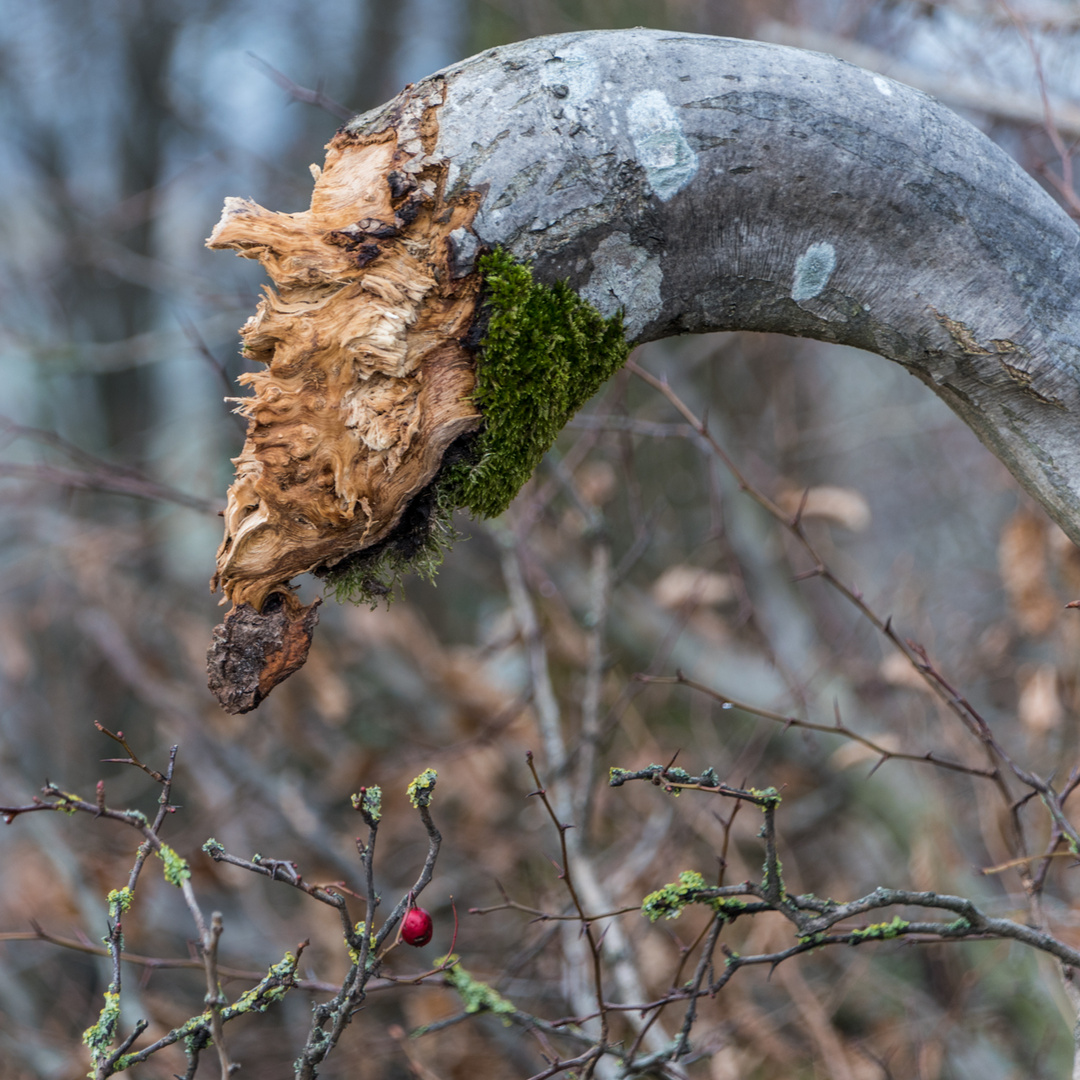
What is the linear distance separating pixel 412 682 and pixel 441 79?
3870 mm

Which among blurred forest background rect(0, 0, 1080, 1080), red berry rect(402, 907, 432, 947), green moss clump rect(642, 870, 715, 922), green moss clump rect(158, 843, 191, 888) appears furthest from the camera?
blurred forest background rect(0, 0, 1080, 1080)

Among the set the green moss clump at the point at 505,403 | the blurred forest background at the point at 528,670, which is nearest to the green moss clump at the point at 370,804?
the green moss clump at the point at 505,403

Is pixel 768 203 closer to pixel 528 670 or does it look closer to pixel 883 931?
pixel 883 931

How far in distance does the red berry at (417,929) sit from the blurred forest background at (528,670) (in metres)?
1.23

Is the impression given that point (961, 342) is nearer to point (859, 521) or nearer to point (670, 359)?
point (859, 521)

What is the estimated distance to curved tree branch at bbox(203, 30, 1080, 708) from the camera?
3.96 feet

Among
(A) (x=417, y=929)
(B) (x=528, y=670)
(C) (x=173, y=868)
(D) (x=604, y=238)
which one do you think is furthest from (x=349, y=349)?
(B) (x=528, y=670)

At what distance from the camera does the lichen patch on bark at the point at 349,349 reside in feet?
3.94

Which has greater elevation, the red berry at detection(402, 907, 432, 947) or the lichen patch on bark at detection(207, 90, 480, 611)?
the lichen patch on bark at detection(207, 90, 480, 611)

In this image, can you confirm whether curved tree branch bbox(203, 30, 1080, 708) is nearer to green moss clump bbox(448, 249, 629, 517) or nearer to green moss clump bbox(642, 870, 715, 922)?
green moss clump bbox(448, 249, 629, 517)

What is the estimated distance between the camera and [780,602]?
16.2ft

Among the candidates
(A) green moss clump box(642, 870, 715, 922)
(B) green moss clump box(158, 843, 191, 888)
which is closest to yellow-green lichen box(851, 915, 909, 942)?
(A) green moss clump box(642, 870, 715, 922)

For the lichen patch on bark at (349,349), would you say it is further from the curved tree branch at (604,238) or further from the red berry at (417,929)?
the red berry at (417,929)

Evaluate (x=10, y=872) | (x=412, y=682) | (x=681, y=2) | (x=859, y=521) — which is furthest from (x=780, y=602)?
(x=10, y=872)
